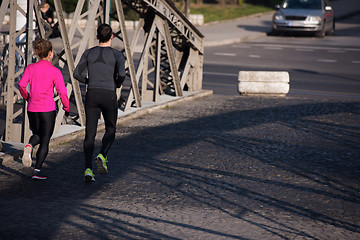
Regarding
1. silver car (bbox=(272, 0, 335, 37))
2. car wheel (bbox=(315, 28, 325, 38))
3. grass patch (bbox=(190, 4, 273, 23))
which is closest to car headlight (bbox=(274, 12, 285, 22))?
silver car (bbox=(272, 0, 335, 37))

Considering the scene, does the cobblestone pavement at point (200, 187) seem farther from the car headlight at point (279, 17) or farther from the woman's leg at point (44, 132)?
the car headlight at point (279, 17)

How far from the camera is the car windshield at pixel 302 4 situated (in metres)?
34.2

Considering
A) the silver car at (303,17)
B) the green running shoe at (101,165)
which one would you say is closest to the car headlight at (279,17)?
the silver car at (303,17)

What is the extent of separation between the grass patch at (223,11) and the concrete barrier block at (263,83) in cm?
2170

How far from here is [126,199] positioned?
741cm

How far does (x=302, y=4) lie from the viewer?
34.4 metres

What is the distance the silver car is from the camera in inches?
1304

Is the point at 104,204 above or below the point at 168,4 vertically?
below

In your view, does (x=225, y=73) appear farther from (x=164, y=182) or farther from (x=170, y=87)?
(x=164, y=182)

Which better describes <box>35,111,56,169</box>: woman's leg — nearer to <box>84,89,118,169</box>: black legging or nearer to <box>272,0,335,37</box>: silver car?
<box>84,89,118,169</box>: black legging

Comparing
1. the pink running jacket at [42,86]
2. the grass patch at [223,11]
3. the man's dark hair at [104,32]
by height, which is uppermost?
the man's dark hair at [104,32]

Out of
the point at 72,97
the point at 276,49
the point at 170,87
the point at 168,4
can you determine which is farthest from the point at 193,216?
the point at 276,49

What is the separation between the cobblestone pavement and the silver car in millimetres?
21040

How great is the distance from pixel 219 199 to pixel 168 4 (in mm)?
8140
